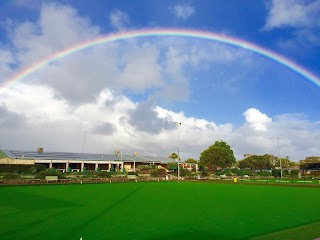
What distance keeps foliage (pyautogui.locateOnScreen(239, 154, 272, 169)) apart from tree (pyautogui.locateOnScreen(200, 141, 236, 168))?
60.9 feet

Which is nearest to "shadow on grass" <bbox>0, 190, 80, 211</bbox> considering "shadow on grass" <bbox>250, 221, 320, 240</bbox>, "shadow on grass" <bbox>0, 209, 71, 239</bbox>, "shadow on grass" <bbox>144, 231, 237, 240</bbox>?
"shadow on grass" <bbox>0, 209, 71, 239</bbox>

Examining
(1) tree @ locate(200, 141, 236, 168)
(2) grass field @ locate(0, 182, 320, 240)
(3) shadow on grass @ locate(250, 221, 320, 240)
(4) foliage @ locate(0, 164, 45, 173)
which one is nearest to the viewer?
(3) shadow on grass @ locate(250, 221, 320, 240)

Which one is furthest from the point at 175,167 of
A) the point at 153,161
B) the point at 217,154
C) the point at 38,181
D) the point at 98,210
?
the point at 98,210

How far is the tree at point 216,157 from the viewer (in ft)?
285

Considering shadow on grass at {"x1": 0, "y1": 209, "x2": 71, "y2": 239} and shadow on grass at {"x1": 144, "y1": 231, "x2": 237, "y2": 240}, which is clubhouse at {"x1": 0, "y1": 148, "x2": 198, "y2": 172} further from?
shadow on grass at {"x1": 144, "y1": 231, "x2": 237, "y2": 240}

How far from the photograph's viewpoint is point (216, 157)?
86.7 metres

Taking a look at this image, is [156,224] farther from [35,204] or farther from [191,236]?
[35,204]

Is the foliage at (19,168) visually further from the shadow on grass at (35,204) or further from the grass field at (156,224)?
the grass field at (156,224)

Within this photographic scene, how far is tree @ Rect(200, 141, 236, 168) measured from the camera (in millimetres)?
86938

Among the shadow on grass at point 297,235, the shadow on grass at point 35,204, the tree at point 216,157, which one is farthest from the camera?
the tree at point 216,157

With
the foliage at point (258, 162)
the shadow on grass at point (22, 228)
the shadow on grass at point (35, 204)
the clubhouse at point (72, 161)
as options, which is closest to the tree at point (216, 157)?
the clubhouse at point (72, 161)

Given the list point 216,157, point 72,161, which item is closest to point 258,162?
point 216,157

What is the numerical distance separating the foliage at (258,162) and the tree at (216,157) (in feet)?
60.9

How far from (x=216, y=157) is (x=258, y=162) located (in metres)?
25.6
